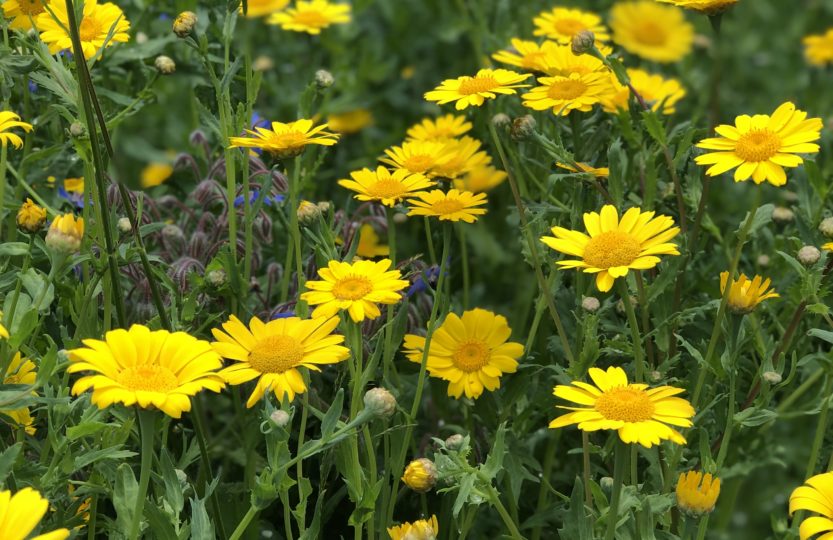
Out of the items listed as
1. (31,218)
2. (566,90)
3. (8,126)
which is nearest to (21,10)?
(8,126)

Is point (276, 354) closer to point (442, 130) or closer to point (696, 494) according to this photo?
point (696, 494)

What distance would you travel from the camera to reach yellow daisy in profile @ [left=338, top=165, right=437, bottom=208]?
2098 mm

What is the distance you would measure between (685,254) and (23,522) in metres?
1.31

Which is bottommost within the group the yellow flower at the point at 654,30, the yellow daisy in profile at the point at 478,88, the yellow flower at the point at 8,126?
the yellow flower at the point at 654,30

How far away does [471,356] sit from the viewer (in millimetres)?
2234

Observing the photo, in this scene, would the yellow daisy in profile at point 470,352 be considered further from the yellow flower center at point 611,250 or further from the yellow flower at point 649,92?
the yellow flower at point 649,92

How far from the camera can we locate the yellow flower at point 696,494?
1823 mm

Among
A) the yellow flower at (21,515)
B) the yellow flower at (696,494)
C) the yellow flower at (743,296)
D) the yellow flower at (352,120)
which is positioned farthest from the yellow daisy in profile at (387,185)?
the yellow flower at (352,120)

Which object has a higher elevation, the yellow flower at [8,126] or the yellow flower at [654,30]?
the yellow flower at [8,126]

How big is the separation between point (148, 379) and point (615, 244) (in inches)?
31.2

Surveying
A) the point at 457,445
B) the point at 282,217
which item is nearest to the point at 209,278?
the point at 282,217

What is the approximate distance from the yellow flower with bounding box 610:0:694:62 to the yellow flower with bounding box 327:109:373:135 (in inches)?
37.8

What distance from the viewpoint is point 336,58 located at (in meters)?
4.11

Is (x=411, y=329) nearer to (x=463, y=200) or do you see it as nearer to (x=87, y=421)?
(x=463, y=200)
